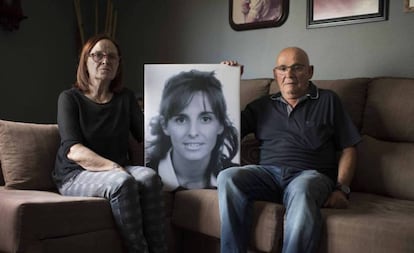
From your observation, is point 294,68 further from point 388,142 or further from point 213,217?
point 213,217

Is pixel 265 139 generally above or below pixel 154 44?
below

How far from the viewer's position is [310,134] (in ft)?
7.38

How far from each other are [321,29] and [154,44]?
4.29 feet

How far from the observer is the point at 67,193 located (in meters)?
2.25

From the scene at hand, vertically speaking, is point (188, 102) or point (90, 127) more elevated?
point (188, 102)

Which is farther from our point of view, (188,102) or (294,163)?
(188,102)

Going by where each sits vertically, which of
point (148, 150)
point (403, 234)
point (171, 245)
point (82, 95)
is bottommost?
point (171, 245)

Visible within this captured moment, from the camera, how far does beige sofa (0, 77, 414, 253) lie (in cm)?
183

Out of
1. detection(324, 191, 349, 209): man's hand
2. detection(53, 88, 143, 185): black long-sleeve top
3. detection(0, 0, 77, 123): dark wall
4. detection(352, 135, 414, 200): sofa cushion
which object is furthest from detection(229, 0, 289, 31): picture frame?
detection(324, 191, 349, 209): man's hand

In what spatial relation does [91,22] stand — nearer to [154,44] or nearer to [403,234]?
[154,44]

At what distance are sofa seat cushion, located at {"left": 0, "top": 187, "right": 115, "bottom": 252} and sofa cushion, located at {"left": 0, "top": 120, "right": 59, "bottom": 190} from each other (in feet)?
0.79

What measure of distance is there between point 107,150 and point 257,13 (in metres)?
1.37

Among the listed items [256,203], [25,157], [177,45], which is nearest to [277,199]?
[256,203]

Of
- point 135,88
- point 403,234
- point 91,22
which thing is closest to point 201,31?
point 135,88
